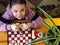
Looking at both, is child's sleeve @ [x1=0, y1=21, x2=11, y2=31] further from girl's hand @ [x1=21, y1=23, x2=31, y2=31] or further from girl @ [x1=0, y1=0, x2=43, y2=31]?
girl's hand @ [x1=21, y1=23, x2=31, y2=31]

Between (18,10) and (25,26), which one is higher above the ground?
(18,10)

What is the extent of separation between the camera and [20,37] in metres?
1.28

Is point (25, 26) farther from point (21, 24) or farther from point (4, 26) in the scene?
point (4, 26)

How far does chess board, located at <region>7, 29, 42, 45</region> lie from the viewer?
50.0 inches

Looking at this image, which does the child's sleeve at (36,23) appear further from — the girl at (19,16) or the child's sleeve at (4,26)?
the child's sleeve at (4,26)

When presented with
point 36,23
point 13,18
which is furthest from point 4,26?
point 36,23

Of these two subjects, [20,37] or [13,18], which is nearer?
[20,37]

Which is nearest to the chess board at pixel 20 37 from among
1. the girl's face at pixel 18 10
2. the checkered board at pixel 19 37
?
the checkered board at pixel 19 37

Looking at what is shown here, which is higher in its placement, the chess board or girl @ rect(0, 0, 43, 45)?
girl @ rect(0, 0, 43, 45)

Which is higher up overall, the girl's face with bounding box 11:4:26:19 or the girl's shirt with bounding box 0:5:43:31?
the girl's face with bounding box 11:4:26:19

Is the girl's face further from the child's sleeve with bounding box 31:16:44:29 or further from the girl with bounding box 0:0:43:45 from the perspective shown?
the child's sleeve with bounding box 31:16:44:29

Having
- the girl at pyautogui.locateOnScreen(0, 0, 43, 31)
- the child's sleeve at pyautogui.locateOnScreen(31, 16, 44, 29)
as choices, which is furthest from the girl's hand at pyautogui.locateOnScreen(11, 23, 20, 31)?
the child's sleeve at pyautogui.locateOnScreen(31, 16, 44, 29)

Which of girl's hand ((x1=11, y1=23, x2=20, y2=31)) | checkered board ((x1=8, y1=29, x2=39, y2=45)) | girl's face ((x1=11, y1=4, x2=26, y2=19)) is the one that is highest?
girl's face ((x1=11, y1=4, x2=26, y2=19))

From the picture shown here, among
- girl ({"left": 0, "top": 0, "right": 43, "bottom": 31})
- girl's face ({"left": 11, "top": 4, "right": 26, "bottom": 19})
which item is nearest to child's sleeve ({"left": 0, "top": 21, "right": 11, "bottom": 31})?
girl ({"left": 0, "top": 0, "right": 43, "bottom": 31})
